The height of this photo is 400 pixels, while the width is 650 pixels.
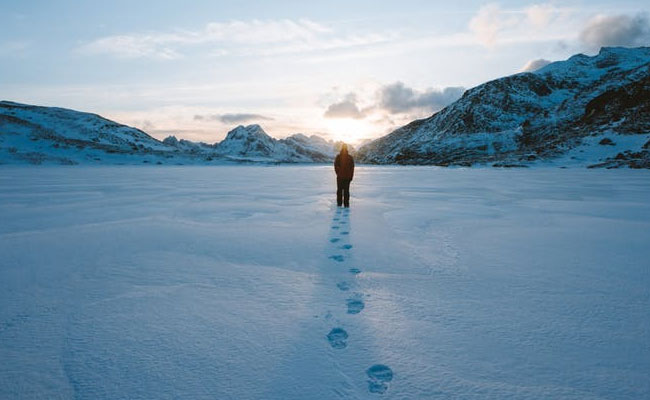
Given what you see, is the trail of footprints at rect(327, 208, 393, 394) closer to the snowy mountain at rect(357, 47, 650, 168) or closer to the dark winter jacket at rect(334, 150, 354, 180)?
the dark winter jacket at rect(334, 150, 354, 180)

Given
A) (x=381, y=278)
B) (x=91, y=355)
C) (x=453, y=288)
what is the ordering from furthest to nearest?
1. (x=381, y=278)
2. (x=453, y=288)
3. (x=91, y=355)

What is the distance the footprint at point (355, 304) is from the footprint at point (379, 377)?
1.05 metres

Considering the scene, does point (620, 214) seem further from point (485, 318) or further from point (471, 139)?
point (471, 139)

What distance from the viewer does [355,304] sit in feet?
13.1

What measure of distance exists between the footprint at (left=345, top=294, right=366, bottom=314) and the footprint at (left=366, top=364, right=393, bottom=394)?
105cm

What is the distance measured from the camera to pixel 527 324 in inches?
134

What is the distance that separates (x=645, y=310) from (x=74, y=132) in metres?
192

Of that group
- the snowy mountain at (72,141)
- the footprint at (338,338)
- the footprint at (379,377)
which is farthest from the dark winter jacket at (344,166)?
the snowy mountain at (72,141)

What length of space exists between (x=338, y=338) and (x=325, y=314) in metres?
0.51

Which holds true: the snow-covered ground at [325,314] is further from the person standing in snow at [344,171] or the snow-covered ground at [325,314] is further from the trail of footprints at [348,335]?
the person standing in snow at [344,171]

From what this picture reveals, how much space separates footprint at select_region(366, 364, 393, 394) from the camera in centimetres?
250

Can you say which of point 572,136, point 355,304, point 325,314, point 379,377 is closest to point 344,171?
point 355,304

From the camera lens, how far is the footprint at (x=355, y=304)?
3822 millimetres

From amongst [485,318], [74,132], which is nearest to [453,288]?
[485,318]
